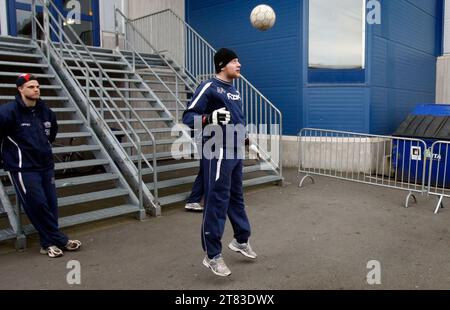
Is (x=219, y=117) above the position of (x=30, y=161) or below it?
above

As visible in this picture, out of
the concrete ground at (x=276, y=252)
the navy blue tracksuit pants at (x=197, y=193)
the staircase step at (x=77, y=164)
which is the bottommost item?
the concrete ground at (x=276, y=252)

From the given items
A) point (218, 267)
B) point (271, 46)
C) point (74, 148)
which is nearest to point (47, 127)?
point (74, 148)

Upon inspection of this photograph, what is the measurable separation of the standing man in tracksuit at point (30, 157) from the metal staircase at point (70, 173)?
45 centimetres

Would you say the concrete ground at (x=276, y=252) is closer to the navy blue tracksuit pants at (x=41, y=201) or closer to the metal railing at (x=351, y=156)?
the navy blue tracksuit pants at (x=41, y=201)

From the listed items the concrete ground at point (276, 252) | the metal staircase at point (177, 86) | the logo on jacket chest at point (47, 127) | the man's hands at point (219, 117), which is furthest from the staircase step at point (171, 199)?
the man's hands at point (219, 117)

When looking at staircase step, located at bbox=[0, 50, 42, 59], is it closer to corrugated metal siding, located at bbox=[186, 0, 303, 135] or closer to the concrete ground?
the concrete ground

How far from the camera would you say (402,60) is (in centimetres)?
953

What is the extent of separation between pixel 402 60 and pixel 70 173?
7.55 meters

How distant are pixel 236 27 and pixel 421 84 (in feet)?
15.4

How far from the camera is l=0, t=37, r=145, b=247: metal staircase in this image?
16.5ft

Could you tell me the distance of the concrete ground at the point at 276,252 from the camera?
3707 mm

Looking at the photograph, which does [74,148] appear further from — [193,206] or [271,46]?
[271,46]

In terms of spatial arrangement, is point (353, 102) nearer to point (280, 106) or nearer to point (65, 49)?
point (280, 106)

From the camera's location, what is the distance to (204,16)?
10836 mm
